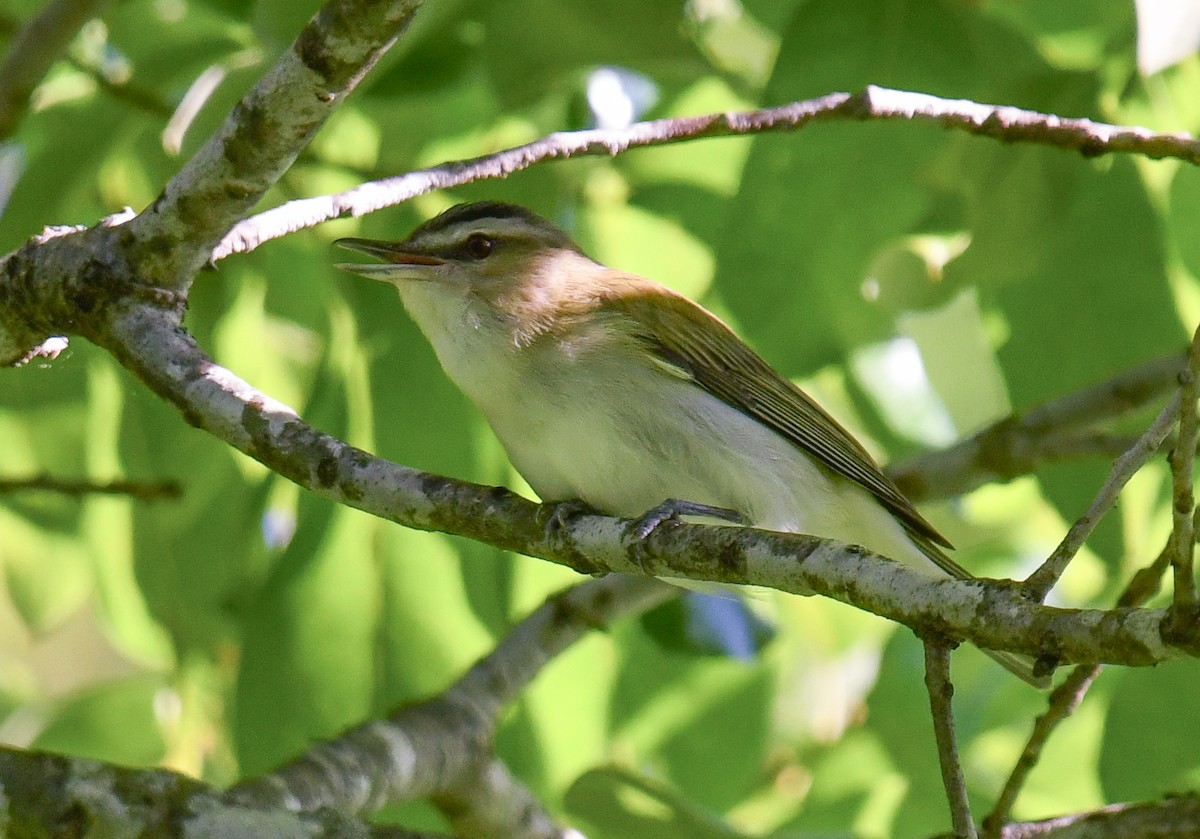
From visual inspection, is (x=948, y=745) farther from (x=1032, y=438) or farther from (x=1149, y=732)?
(x=1032, y=438)

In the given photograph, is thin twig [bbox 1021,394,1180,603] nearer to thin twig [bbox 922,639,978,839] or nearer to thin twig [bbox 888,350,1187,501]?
thin twig [bbox 922,639,978,839]

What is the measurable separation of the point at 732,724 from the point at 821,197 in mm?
1842

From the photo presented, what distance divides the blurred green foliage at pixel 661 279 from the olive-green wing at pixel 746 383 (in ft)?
0.52

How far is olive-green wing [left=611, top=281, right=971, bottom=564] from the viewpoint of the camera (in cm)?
407

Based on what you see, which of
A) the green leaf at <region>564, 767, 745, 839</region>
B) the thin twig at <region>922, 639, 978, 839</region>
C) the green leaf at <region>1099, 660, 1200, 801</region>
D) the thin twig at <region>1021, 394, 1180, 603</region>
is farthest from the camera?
the green leaf at <region>564, 767, 745, 839</region>

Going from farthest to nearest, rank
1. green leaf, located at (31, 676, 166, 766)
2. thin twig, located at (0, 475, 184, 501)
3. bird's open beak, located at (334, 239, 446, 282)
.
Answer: green leaf, located at (31, 676, 166, 766), thin twig, located at (0, 475, 184, 501), bird's open beak, located at (334, 239, 446, 282)

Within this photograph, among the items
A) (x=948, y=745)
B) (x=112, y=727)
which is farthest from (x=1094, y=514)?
(x=112, y=727)

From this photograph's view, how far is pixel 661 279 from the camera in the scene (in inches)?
199

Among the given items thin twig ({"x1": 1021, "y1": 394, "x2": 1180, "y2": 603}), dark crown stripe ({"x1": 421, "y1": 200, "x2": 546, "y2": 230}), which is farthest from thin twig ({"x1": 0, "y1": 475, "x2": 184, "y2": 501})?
thin twig ({"x1": 1021, "y1": 394, "x2": 1180, "y2": 603})

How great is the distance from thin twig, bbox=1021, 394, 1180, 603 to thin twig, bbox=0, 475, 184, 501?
Result: 277 centimetres

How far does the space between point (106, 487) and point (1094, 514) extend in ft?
9.78

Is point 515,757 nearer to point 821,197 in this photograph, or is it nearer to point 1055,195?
point 821,197

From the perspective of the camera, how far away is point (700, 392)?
4.01 meters

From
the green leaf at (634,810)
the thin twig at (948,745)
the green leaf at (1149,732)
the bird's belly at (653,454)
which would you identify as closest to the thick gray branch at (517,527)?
the thin twig at (948,745)
